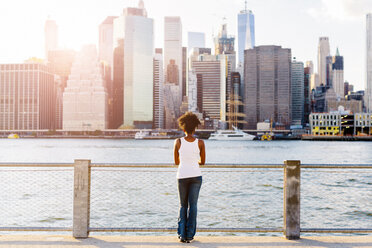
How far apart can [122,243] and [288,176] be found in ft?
9.89

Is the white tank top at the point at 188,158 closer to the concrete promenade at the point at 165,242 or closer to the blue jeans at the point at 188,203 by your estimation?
the blue jeans at the point at 188,203

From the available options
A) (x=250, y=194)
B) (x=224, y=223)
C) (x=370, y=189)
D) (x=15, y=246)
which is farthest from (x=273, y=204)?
(x=15, y=246)

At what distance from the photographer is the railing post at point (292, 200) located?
7.28 metres

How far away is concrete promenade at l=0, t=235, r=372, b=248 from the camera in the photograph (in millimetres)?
6773

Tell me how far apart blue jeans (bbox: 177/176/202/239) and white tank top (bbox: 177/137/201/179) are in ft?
0.38

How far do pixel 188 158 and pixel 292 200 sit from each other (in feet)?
6.47

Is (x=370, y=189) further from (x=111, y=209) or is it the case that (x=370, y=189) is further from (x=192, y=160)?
(x=192, y=160)

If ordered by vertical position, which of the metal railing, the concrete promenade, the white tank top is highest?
the white tank top

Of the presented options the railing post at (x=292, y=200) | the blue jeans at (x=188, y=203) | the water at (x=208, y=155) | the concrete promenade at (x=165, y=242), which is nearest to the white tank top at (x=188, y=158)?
the blue jeans at (x=188, y=203)

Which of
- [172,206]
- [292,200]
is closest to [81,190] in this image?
[292,200]

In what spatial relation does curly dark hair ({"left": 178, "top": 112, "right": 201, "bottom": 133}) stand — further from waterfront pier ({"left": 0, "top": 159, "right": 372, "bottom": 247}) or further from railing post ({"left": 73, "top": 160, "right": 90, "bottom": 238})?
railing post ({"left": 73, "top": 160, "right": 90, "bottom": 238})

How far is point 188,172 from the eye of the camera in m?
7.02

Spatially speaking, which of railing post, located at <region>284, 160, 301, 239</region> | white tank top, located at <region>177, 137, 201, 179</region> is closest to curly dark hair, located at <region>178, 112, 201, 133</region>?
white tank top, located at <region>177, 137, 201, 179</region>

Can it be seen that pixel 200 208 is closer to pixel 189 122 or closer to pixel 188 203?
pixel 188 203
